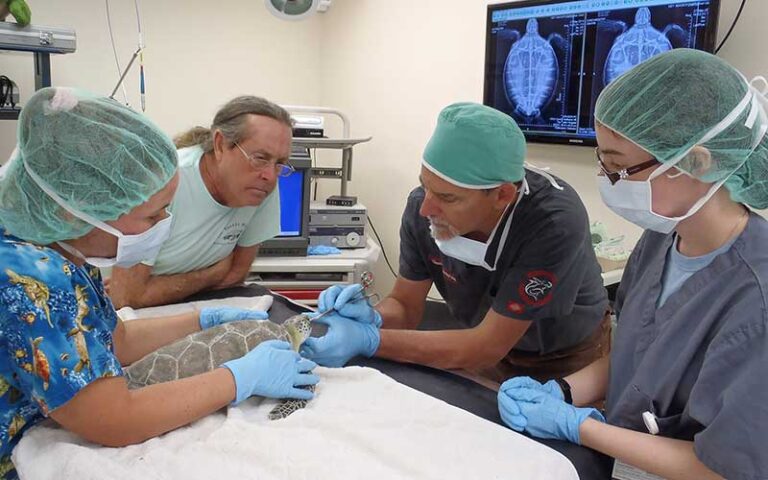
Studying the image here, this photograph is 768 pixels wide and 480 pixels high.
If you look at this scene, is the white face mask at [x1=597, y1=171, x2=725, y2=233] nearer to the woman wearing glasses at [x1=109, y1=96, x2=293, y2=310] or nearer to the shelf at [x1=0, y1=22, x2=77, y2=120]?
the woman wearing glasses at [x1=109, y1=96, x2=293, y2=310]

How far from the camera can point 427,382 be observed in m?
1.38

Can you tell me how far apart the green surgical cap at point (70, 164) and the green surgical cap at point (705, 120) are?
0.92 metres

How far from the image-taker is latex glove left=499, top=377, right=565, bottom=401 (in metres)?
1.27

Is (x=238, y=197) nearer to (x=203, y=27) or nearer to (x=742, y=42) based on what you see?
(x=742, y=42)

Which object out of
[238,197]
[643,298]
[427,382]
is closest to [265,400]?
[427,382]

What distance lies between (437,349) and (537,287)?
311 millimetres

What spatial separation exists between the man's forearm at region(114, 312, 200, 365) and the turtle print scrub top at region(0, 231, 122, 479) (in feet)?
1.06

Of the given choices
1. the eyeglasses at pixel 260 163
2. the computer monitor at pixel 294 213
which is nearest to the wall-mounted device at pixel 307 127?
the computer monitor at pixel 294 213

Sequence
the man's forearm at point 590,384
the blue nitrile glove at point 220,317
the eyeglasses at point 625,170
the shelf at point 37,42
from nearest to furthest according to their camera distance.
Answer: the eyeglasses at point 625,170 → the man's forearm at point 590,384 → the blue nitrile glove at point 220,317 → the shelf at point 37,42

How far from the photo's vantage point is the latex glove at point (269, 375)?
1149mm

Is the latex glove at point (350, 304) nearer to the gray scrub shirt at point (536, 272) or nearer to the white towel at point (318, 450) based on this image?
the gray scrub shirt at point (536, 272)

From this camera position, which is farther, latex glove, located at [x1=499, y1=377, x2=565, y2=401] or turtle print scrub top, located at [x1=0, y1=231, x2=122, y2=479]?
latex glove, located at [x1=499, y1=377, x2=565, y2=401]

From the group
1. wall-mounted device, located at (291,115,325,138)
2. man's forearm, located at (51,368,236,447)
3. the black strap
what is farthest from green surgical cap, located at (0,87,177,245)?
wall-mounted device, located at (291,115,325,138)

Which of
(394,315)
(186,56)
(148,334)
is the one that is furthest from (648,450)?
(186,56)
